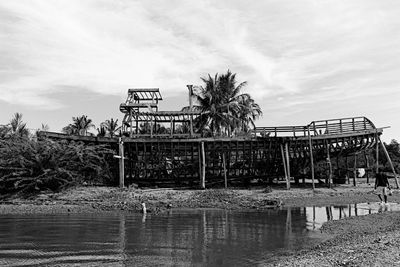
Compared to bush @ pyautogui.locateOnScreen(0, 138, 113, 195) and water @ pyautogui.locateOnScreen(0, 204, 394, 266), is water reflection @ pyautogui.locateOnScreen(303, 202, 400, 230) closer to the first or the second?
water @ pyautogui.locateOnScreen(0, 204, 394, 266)

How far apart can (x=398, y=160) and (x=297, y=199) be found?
31.1 metres

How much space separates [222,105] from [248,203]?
66.6 feet

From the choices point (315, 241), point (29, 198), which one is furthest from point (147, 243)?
point (29, 198)

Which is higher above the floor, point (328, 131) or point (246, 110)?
point (246, 110)

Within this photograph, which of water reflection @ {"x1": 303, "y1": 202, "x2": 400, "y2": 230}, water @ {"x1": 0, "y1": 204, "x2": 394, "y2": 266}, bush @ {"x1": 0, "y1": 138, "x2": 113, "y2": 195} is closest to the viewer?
water @ {"x1": 0, "y1": 204, "x2": 394, "y2": 266}

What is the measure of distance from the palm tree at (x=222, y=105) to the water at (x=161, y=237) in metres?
22.9

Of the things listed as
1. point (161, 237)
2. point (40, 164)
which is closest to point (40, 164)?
point (40, 164)

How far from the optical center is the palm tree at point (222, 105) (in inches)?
1713

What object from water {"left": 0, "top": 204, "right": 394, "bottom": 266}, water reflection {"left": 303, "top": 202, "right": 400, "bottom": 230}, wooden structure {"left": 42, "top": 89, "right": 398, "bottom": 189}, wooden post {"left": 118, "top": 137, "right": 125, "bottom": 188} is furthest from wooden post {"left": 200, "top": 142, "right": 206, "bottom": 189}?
water reflection {"left": 303, "top": 202, "right": 400, "bottom": 230}

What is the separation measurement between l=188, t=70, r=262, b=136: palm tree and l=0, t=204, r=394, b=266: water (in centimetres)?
2287

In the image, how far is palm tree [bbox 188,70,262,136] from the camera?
4350 cm

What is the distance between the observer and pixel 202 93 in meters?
44.6

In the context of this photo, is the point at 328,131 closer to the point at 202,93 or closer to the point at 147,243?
the point at 202,93

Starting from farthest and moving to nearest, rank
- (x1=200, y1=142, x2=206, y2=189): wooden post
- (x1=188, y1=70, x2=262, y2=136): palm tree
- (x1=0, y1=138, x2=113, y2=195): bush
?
(x1=188, y1=70, x2=262, y2=136): palm tree
(x1=200, y1=142, x2=206, y2=189): wooden post
(x1=0, y1=138, x2=113, y2=195): bush
